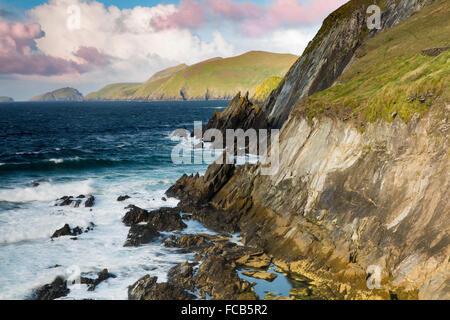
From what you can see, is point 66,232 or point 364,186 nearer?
point 364,186

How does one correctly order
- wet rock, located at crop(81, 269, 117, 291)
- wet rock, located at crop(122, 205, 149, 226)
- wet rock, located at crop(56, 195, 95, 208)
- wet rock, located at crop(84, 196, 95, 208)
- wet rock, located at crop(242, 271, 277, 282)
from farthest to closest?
wet rock, located at crop(56, 195, 95, 208), wet rock, located at crop(84, 196, 95, 208), wet rock, located at crop(122, 205, 149, 226), wet rock, located at crop(81, 269, 117, 291), wet rock, located at crop(242, 271, 277, 282)

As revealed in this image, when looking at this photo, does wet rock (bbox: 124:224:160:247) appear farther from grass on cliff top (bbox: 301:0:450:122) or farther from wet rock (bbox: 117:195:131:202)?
grass on cliff top (bbox: 301:0:450:122)

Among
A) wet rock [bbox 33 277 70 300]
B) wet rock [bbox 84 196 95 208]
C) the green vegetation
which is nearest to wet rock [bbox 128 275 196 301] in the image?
wet rock [bbox 33 277 70 300]

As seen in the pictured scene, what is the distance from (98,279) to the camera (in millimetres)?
19000

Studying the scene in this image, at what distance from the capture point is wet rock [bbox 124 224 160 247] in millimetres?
24016

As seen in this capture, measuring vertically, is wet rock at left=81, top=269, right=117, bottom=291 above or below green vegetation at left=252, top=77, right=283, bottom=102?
below

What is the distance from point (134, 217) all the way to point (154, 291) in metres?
12.0

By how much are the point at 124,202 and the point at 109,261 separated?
→ 1200 centimetres

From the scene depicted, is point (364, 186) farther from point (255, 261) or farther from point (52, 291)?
point (52, 291)

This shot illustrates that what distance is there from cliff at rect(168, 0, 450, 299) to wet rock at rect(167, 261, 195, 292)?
5705 millimetres

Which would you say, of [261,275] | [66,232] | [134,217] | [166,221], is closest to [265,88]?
[134,217]
